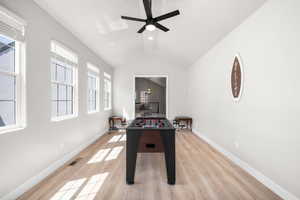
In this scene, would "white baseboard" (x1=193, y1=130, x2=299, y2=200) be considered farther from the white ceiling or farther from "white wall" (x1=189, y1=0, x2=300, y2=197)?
the white ceiling

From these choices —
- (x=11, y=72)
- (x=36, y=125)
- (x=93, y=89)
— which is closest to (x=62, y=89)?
(x=36, y=125)

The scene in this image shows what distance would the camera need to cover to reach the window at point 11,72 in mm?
1813

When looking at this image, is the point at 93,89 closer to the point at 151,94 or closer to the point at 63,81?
the point at 63,81

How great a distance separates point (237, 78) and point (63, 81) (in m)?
3.60

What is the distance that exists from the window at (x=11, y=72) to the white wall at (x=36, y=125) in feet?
0.28

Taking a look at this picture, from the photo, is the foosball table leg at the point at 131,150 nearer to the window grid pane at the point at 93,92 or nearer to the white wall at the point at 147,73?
the window grid pane at the point at 93,92

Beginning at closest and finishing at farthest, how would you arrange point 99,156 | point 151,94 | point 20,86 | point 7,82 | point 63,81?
point 7,82, point 20,86, point 63,81, point 99,156, point 151,94

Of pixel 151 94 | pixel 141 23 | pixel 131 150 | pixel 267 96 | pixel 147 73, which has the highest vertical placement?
pixel 141 23

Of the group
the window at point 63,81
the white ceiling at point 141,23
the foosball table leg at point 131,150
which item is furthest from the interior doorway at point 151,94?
A: the foosball table leg at point 131,150

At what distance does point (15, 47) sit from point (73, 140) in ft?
6.80

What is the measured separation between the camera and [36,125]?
2.25m

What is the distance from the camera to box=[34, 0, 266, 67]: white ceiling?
257 cm

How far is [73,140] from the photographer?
3283 mm

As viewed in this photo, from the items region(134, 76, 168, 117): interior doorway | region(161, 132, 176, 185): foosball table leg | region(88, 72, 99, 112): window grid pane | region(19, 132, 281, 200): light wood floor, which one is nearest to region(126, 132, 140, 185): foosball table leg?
region(19, 132, 281, 200): light wood floor
